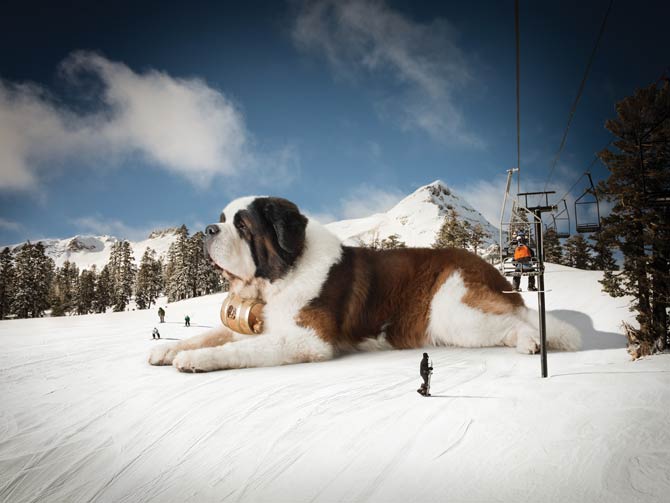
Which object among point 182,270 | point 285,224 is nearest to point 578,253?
point 285,224

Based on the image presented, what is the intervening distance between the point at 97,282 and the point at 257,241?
42.9m

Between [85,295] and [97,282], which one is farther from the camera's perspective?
[97,282]

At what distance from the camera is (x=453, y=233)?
17188 mm

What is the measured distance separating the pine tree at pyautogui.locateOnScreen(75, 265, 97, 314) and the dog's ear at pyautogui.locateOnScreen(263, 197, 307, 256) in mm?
41286

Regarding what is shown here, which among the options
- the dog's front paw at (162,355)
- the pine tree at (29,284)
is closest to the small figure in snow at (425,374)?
the dog's front paw at (162,355)

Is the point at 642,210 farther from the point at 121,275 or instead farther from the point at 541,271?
the point at 121,275

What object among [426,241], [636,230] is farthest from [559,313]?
[426,241]

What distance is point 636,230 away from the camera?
786cm

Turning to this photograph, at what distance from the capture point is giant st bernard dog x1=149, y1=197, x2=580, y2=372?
3.65m

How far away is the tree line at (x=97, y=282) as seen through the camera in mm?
24859

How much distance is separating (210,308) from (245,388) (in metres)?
14.4

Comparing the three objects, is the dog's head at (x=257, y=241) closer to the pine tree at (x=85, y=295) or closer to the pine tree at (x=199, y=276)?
the pine tree at (x=199, y=276)

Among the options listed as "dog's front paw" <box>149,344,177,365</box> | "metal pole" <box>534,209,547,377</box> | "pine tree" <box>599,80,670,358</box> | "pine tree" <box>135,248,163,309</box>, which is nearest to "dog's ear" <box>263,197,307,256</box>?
"dog's front paw" <box>149,344,177,365</box>

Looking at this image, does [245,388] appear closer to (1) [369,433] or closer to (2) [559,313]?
(1) [369,433]
